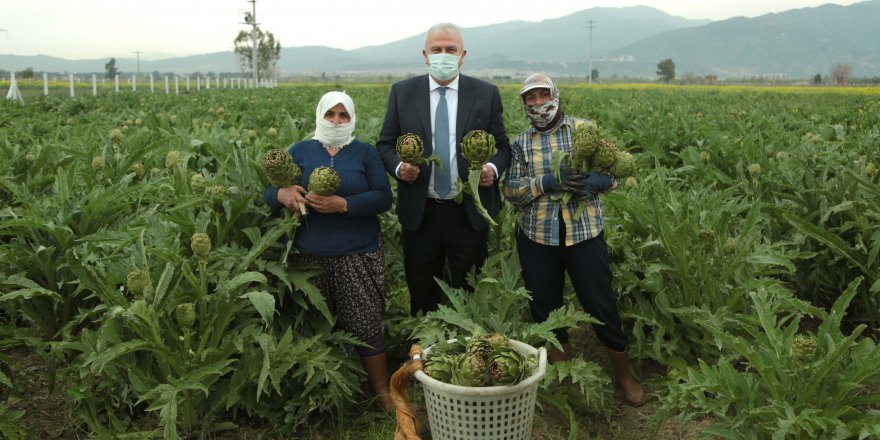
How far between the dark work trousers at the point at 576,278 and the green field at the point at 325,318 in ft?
0.48

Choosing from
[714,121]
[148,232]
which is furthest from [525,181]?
[714,121]

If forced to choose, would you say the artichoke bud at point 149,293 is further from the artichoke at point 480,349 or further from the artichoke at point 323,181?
the artichoke at point 480,349

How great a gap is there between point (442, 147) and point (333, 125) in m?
0.65

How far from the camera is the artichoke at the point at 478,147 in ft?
11.5

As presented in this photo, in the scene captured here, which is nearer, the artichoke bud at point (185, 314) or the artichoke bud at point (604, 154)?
the artichoke bud at point (185, 314)

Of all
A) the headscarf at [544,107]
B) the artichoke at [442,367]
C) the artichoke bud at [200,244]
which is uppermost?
the headscarf at [544,107]

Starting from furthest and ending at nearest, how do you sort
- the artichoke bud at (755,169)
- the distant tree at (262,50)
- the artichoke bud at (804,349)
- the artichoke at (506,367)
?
the distant tree at (262,50), the artichoke bud at (755,169), the artichoke at (506,367), the artichoke bud at (804,349)

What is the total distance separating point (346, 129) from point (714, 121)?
8.66 m

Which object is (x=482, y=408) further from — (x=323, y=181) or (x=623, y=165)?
(x=623, y=165)

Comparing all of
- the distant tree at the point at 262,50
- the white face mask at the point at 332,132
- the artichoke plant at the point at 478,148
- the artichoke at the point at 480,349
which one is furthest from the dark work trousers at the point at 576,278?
the distant tree at the point at 262,50

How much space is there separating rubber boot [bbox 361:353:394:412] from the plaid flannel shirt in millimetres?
1070

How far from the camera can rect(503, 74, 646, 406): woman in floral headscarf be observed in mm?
3586

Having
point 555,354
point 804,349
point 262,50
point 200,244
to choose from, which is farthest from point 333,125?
point 262,50

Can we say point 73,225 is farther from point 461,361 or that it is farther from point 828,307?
point 828,307
